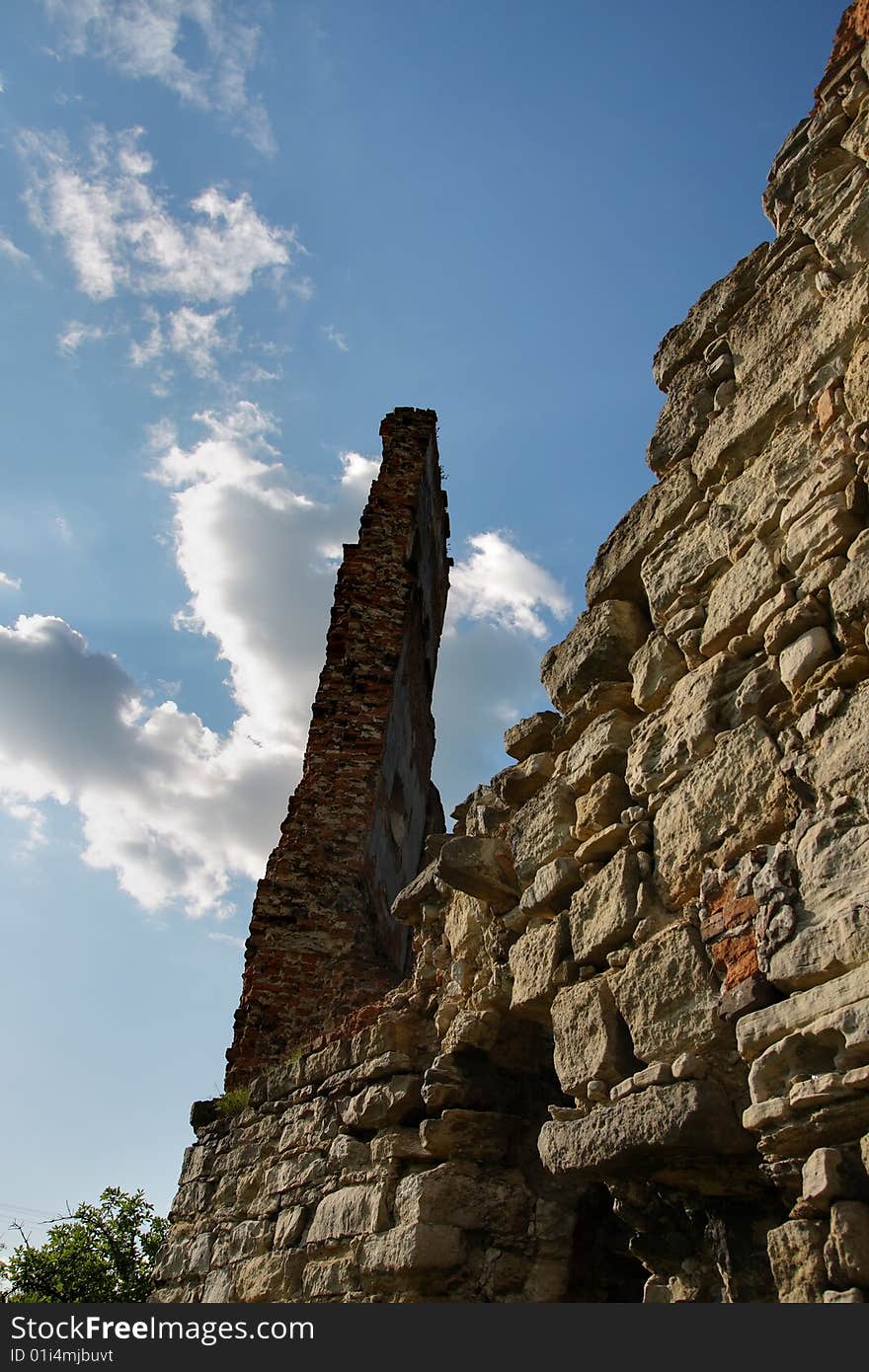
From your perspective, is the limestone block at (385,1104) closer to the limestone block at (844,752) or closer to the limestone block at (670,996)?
the limestone block at (670,996)

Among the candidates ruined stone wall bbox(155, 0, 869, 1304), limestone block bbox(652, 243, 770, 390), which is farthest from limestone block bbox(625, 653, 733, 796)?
limestone block bbox(652, 243, 770, 390)

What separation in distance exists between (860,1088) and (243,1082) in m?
4.56

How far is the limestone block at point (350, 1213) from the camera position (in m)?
3.75

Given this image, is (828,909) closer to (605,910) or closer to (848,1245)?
(848,1245)

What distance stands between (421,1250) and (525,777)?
64.8 inches

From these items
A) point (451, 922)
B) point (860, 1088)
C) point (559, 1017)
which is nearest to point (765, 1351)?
point (860, 1088)

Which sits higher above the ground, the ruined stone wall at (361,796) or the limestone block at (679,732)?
the ruined stone wall at (361,796)

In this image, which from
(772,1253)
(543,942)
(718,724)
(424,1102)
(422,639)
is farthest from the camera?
(422,639)

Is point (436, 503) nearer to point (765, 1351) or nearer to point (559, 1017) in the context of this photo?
point (559, 1017)

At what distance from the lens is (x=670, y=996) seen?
256cm

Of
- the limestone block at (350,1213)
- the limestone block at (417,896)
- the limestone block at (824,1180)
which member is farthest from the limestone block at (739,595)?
the limestone block at (350,1213)

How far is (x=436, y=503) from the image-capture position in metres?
10.7

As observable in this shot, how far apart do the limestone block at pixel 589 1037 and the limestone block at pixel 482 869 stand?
A: 0.70 m

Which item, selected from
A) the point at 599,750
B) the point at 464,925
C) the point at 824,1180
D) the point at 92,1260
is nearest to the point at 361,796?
the point at 464,925
